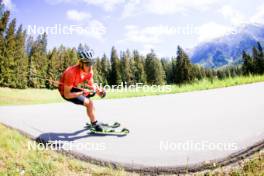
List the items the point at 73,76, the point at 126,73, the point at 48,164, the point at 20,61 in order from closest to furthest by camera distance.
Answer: the point at 48,164
the point at 73,76
the point at 20,61
the point at 126,73

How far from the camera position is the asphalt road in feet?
13.3

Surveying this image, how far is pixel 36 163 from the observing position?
4254 millimetres

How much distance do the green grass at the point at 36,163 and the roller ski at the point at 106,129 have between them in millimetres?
732

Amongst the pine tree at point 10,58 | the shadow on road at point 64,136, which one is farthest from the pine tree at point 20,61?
the shadow on road at point 64,136

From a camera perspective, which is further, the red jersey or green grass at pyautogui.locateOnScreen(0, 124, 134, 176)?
the red jersey

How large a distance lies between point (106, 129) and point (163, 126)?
3.71 feet

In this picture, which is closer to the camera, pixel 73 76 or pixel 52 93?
pixel 73 76

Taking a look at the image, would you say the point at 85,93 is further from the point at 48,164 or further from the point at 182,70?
the point at 182,70

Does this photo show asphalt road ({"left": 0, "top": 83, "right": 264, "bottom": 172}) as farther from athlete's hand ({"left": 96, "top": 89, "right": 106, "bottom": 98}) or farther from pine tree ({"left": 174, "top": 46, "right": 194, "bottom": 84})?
pine tree ({"left": 174, "top": 46, "right": 194, "bottom": 84})

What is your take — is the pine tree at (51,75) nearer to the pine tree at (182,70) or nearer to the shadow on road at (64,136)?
the shadow on road at (64,136)

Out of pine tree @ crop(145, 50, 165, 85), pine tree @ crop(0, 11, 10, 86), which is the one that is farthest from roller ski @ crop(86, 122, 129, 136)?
pine tree @ crop(145, 50, 165, 85)

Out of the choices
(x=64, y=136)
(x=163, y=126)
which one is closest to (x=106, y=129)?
(x=64, y=136)

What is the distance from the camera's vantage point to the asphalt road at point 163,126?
407 centimetres

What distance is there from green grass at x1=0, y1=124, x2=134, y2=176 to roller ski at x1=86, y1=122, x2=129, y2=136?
0.73m
